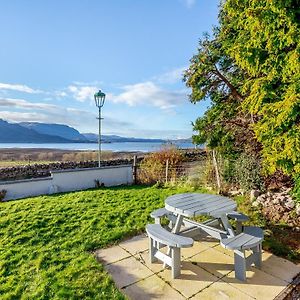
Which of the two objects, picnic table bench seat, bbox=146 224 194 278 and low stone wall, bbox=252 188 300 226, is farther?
low stone wall, bbox=252 188 300 226

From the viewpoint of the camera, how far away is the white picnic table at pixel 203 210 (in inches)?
132

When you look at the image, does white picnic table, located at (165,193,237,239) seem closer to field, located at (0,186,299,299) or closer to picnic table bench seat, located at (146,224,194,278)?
picnic table bench seat, located at (146,224,194,278)

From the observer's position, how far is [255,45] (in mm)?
4891

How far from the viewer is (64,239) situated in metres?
4.19

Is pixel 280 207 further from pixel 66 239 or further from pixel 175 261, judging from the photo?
pixel 66 239

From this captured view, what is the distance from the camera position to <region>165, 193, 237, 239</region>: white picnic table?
3346 millimetres

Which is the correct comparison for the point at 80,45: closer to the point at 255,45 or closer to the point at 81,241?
the point at 255,45

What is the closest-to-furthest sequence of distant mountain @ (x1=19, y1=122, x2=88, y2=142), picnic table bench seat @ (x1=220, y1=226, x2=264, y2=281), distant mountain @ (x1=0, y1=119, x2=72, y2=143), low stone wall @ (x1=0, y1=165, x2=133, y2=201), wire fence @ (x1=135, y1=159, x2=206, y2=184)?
picnic table bench seat @ (x1=220, y1=226, x2=264, y2=281), low stone wall @ (x1=0, y1=165, x2=133, y2=201), wire fence @ (x1=135, y1=159, x2=206, y2=184), distant mountain @ (x1=0, y1=119, x2=72, y2=143), distant mountain @ (x1=19, y1=122, x2=88, y2=142)

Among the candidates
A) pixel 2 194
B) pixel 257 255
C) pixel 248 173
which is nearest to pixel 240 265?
pixel 257 255

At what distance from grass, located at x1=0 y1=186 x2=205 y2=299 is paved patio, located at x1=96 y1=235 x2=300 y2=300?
10.0 inches

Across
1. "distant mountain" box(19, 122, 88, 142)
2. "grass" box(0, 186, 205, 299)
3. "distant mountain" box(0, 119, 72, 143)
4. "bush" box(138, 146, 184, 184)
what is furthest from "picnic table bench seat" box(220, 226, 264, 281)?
"distant mountain" box(19, 122, 88, 142)

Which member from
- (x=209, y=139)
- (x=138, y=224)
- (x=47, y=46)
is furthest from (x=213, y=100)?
(x=47, y=46)

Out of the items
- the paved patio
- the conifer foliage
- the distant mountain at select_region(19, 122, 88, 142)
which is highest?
the distant mountain at select_region(19, 122, 88, 142)

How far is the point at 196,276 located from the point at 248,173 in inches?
169
